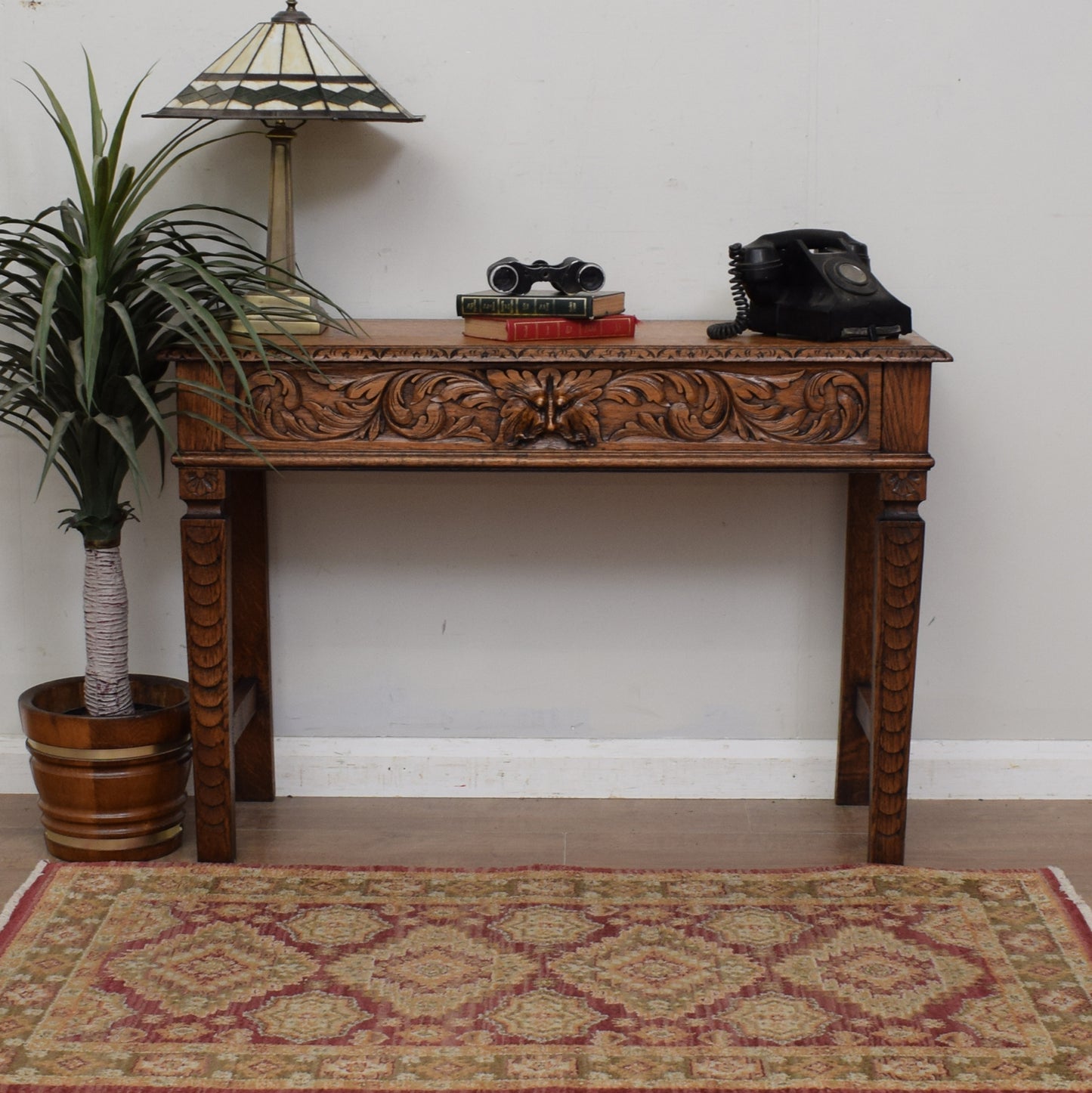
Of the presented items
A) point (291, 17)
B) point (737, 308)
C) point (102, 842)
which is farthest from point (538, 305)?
point (102, 842)

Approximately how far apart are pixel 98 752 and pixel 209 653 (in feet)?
0.97

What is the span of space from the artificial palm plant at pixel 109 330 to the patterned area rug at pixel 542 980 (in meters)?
0.53

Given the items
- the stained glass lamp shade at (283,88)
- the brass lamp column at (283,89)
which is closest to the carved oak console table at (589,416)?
the brass lamp column at (283,89)

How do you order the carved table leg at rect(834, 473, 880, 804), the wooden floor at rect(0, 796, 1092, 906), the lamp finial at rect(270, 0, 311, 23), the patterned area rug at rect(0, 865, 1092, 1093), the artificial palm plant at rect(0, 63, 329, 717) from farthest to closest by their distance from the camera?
the carved table leg at rect(834, 473, 880, 804)
the wooden floor at rect(0, 796, 1092, 906)
the lamp finial at rect(270, 0, 311, 23)
the artificial palm plant at rect(0, 63, 329, 717)
the patterned area rug at rect(0, 865, 1092, 1093)

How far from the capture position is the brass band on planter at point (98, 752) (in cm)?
243

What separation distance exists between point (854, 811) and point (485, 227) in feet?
4.64

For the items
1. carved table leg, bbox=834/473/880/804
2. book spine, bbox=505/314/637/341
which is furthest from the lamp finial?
carved table leg, bbox=834/473/880/804

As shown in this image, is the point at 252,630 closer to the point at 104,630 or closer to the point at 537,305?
the point at 104,630

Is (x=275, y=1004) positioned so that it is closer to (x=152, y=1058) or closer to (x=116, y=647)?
(x=152, y=1058)

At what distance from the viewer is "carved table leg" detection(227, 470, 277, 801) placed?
106 inches

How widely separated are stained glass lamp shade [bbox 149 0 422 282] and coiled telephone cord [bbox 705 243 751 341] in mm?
652

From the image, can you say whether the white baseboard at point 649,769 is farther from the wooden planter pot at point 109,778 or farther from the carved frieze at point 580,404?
the carved frieze at point 580,404

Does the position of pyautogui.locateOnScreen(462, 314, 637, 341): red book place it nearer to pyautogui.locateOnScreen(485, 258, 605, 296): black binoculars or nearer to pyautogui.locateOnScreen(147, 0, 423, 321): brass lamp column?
pyautogui.locateOnScreen(485, 258, 605, 296): black binoculars

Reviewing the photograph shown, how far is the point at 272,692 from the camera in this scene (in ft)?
9.26
